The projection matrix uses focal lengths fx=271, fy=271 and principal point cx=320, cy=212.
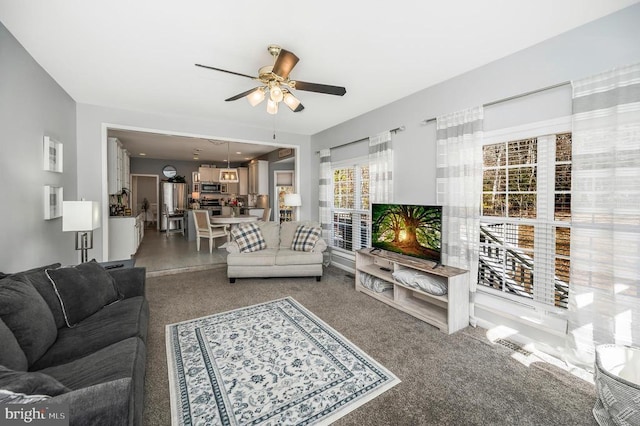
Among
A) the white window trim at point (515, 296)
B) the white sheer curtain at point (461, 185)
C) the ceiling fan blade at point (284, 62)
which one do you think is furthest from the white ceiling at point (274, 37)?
the white window trim at point (515, 296)

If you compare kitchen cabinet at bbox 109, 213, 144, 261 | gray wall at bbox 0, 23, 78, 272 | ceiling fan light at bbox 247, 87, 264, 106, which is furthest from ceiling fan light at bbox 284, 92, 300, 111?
kitchen cabinet at bbox 109, 213, 144, 261

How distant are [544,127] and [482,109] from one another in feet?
1.95

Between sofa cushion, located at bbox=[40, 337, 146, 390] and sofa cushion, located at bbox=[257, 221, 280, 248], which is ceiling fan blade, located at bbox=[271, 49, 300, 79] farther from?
sofa cushion, located at bbox=[257, 221, 280, 248]

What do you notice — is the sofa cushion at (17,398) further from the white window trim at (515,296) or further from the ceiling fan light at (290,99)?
the white window trim at (515,296)

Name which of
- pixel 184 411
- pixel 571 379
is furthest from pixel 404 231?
pixel 184 411

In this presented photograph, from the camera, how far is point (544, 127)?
2430 millimetres

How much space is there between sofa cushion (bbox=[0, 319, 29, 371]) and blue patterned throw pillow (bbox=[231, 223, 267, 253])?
2992 mm

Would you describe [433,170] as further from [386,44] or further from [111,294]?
[111,294]

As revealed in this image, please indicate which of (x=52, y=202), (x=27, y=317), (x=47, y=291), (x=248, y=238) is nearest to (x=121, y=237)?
(x=52, y=202)

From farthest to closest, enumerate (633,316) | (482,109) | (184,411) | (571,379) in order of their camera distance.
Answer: (482,109)
(571,379)
(633,316)
(184,411)

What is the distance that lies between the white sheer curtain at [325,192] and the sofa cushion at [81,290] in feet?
11.7

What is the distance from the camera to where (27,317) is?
157 centimetres

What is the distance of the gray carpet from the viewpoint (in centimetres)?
169

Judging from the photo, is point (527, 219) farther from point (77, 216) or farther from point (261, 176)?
point (261, 176)
